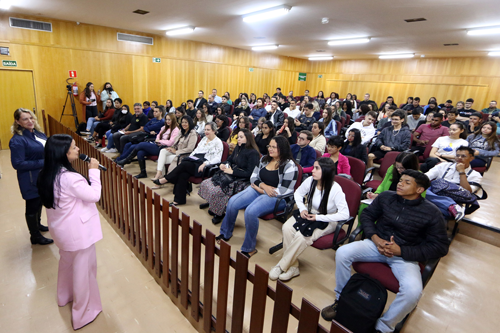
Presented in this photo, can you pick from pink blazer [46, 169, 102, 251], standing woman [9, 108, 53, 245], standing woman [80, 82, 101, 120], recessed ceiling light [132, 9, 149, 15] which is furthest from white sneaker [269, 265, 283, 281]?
standing woman [80, 82, 101, 120]

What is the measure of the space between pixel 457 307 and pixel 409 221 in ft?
3.21

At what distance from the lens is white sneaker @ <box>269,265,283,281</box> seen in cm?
246

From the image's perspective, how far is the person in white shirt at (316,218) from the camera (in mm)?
2393

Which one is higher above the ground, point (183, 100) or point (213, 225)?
point (183, 100)

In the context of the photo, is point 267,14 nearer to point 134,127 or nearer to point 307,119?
point 307,119

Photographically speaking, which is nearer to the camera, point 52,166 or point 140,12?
point 52,166

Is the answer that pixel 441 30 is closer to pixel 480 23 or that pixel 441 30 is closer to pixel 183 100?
pixel 480 23

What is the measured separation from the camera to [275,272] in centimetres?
248

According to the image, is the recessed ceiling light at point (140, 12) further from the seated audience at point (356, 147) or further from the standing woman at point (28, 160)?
the seated audience at point (356, 147)

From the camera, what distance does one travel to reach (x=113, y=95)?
8.48 meters

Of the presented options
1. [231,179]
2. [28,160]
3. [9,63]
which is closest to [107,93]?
[9,63]

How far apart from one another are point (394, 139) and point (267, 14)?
362cm

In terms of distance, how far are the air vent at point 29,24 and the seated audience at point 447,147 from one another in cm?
953

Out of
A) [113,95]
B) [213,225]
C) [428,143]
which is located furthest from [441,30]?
[113,95]
